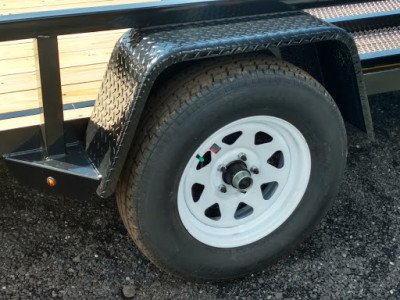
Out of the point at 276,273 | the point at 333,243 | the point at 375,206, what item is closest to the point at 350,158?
the point at 375,206

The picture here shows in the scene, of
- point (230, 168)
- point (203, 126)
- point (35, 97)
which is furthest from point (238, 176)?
point (35, 97)

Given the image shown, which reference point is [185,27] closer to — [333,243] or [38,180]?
[38,180]

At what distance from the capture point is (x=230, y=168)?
237cm

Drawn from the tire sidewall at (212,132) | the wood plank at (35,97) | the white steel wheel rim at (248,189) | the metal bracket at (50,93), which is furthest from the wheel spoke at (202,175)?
the wood plank at (35,97)

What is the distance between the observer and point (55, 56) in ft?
6.61

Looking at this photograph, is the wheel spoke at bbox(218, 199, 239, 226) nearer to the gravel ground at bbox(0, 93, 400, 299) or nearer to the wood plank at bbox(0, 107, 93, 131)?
the gravel ground at bbox(0, 93, 400, 299)

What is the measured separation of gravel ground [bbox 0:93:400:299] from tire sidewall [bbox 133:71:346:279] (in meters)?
0.16

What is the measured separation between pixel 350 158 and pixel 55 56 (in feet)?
6.45

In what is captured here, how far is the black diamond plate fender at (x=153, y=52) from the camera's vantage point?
1.99 m

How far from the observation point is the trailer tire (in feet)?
6.89

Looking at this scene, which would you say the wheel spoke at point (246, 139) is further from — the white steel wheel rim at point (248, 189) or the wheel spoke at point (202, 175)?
the wheel spoke at point (202, 175)

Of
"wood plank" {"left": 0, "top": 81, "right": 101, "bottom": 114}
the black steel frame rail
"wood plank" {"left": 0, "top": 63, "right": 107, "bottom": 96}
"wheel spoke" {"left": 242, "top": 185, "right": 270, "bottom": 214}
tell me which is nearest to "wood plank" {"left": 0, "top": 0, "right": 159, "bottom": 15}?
"wood plank" {"left": 0, "top": 63, "right": 107, "bottom": 96}

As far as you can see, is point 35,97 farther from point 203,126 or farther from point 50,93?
point 203,126

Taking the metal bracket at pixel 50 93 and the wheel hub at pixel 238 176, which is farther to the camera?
the wheel hub at pixel 238 176
